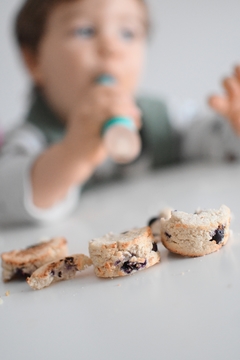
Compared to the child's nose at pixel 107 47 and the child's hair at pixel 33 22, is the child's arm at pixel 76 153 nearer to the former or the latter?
the child's nose at pixel 107 47

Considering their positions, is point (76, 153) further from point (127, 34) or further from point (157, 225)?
point (127, 34)

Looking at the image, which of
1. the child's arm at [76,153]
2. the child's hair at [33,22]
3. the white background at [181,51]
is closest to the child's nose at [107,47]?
the child's hair at [33,22]

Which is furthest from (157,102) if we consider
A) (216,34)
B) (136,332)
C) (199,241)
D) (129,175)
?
(136,332)

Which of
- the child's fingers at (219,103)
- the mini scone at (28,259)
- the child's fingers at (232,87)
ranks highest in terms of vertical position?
the child's fingers at (232,87)

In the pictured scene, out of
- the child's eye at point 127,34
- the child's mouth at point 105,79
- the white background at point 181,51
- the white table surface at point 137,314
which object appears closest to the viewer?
the white table surface at point 137,314

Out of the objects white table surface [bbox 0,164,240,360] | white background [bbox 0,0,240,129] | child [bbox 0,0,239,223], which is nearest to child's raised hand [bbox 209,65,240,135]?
child [bbox 0,0,239,223]

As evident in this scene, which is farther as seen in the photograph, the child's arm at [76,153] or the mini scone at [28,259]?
the child's arm at [76,153]
